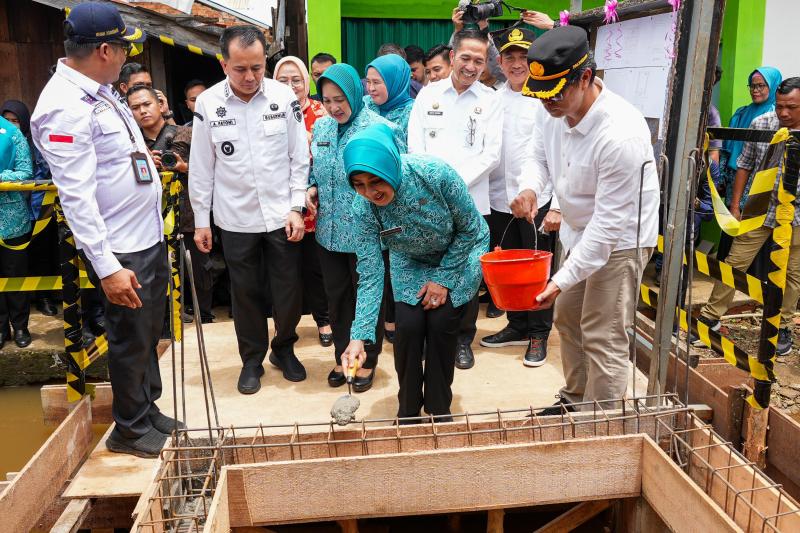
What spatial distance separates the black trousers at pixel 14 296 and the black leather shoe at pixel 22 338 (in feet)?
0.10

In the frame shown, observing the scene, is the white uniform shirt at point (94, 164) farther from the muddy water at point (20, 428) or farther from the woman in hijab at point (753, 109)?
the woman in hijab at point (753, 109)

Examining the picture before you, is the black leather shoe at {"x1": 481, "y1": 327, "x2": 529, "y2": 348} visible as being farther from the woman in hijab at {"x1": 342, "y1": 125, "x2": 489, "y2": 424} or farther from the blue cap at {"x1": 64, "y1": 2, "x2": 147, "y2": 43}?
the blue cap at {"x1": 64, "y1": 2, "x2": 147, "y2": 43}

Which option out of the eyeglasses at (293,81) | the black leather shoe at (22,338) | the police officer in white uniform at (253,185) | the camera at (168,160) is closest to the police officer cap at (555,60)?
the police officer in white uniform at (253,185)

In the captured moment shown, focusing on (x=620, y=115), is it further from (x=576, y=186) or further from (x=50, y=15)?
(x=50, y=15)

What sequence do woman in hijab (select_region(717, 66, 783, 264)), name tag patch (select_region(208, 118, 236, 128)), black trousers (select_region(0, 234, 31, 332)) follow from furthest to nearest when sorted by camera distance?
woman in hijab (select_region(717, 66, 783, 264))
black trousers (select_region(0, 234, 31, 332))
name tag patch (select_region(208, 118, 236, 128))

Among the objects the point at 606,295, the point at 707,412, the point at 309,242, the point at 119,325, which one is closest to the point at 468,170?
the point at 309,242

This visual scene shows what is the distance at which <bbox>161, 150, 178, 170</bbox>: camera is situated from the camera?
15.8 feet

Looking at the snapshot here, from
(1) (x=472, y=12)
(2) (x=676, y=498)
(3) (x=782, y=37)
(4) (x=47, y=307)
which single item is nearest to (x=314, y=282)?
(1) (x=472, y=12)

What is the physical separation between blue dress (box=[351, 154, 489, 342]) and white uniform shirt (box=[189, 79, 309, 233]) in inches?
34.7

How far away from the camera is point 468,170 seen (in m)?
4.45

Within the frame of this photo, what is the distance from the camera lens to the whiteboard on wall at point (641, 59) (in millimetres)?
4727

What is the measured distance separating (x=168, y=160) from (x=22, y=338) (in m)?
2.12

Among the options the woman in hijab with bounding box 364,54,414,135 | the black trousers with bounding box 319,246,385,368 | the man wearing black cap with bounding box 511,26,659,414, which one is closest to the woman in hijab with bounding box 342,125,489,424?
the man wearing black cap with bounding box 511,26,659,414

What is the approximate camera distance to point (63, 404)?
3.91m
